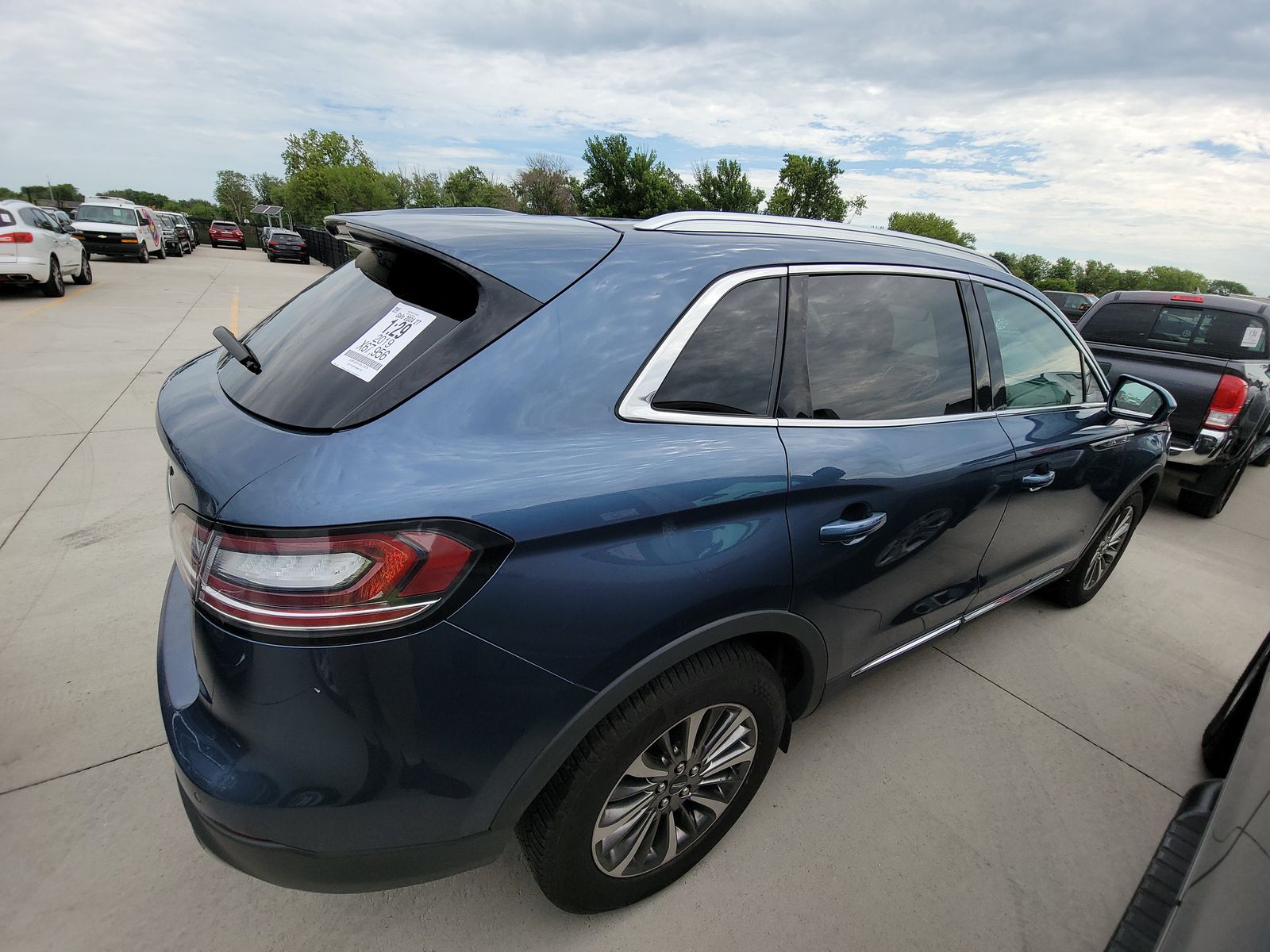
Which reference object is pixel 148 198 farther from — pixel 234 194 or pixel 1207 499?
pixel 1207 499

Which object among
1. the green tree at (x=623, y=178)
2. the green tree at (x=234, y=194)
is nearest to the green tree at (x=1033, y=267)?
the green tree at (x=623, y=178)

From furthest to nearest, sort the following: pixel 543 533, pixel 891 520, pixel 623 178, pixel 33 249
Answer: pixel 623 178, pixel 33 249, pixel 891 520, pixel 543 533

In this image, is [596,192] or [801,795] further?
[596,192]

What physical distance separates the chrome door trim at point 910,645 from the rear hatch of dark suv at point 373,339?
1.62m

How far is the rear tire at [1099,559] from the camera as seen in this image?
3.38 metres

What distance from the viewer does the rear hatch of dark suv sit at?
4.36ft

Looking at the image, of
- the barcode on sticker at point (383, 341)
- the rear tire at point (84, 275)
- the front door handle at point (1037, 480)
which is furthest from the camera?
the rear tire at point (84, 275)

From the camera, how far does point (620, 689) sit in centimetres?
142

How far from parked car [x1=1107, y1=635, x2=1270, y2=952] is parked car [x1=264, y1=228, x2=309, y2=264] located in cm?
3291

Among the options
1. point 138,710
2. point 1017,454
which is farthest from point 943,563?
point 138,710

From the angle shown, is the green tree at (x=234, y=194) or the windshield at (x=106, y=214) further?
the green tree at (x=234, y=194)

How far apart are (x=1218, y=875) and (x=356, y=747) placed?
1593mm

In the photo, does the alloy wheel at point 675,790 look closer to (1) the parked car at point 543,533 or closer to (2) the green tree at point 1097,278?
(1) the parked car at point 543,533

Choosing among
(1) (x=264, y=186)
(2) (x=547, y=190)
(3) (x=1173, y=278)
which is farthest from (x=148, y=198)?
(3) (x=1173, y=278)
